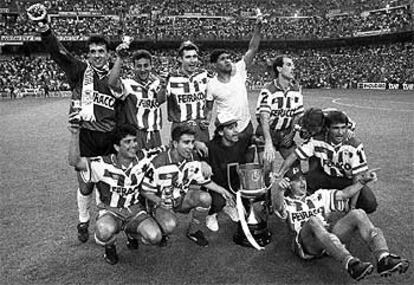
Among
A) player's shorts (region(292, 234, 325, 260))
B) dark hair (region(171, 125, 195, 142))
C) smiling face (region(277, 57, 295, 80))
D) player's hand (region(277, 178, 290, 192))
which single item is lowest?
player's shorts (region(292, 234, 325, 260))

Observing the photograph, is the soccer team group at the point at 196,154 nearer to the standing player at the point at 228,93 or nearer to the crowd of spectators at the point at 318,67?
the standing player at the point at 228,93

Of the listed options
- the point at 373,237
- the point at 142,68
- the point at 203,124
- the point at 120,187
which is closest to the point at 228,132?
the point at 203,124

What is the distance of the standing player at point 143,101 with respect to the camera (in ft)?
16.9

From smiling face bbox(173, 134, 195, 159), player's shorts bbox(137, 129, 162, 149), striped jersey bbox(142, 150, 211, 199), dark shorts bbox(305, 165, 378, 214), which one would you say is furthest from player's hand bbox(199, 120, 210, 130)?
dark shorts bbox(305, 165, 378, 214)

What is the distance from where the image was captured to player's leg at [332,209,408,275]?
3.25m

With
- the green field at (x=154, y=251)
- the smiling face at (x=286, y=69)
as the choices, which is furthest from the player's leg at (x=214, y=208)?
the smiling face at (x=286, y=69)

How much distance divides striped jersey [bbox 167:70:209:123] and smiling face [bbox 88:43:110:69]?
3.12ft

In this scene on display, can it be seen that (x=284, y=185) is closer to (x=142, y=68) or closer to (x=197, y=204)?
(x=197, y=204)

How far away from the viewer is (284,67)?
541 cm

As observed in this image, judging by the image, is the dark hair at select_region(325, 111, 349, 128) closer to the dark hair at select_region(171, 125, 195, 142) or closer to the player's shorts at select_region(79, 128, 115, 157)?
the dark hair at select_region(171, 125, 195, 142)

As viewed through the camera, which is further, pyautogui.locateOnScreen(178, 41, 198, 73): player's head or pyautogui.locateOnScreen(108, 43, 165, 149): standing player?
pyautogui.locateOnScreen(178, 41, 198, 73): player's head

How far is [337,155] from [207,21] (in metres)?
46.1

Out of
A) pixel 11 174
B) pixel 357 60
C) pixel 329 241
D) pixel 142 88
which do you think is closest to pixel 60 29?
pixel 357 60

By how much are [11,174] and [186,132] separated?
542 cm
